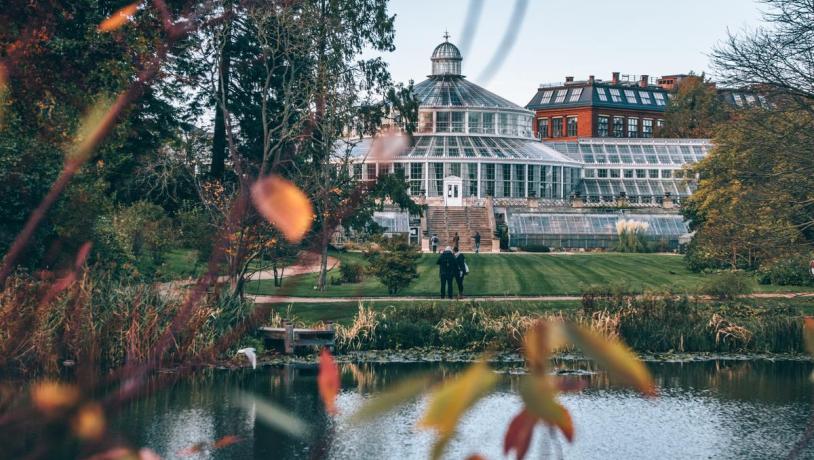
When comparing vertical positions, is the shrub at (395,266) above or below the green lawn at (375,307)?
above

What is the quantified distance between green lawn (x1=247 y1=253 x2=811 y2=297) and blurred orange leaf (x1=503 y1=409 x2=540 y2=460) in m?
21.2

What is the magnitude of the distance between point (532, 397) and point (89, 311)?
646 inches

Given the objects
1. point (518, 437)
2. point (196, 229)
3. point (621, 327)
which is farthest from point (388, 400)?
point (196, 229)

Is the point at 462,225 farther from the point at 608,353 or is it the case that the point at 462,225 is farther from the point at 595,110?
the point at 608,353

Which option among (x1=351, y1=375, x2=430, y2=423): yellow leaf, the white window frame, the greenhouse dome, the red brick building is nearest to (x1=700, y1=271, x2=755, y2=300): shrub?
(x1=351, y1=375, x2=430, y2=423): yellow leaf

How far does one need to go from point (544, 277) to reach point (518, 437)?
31638mm

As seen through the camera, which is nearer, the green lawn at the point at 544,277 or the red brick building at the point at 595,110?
the green lawn at the point at 544,277

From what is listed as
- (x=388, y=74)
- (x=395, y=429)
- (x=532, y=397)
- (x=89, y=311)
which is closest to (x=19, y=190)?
(x=89, y=311)

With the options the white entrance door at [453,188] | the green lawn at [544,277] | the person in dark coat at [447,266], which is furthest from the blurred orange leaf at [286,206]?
the white entrance door at [453,188]

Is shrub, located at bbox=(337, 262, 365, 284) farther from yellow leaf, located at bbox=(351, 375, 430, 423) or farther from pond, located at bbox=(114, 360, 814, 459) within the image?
yellow leaf, located at bbox=(351, 375, 430, 423)

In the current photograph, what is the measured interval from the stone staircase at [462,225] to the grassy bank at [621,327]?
2834cm

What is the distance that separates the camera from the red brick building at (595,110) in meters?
92.4

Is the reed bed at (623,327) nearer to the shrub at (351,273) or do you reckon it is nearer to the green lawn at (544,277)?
the green lawn at (544,277)

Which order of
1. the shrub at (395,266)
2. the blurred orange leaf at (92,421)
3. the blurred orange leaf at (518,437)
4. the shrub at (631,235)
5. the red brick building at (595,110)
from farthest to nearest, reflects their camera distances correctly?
the red brick building at (595,110), the shrub at (631,235), the shrub at (395,266), the blurred orange leaf at (92,421), the blurred orange leaf at (518,437)
